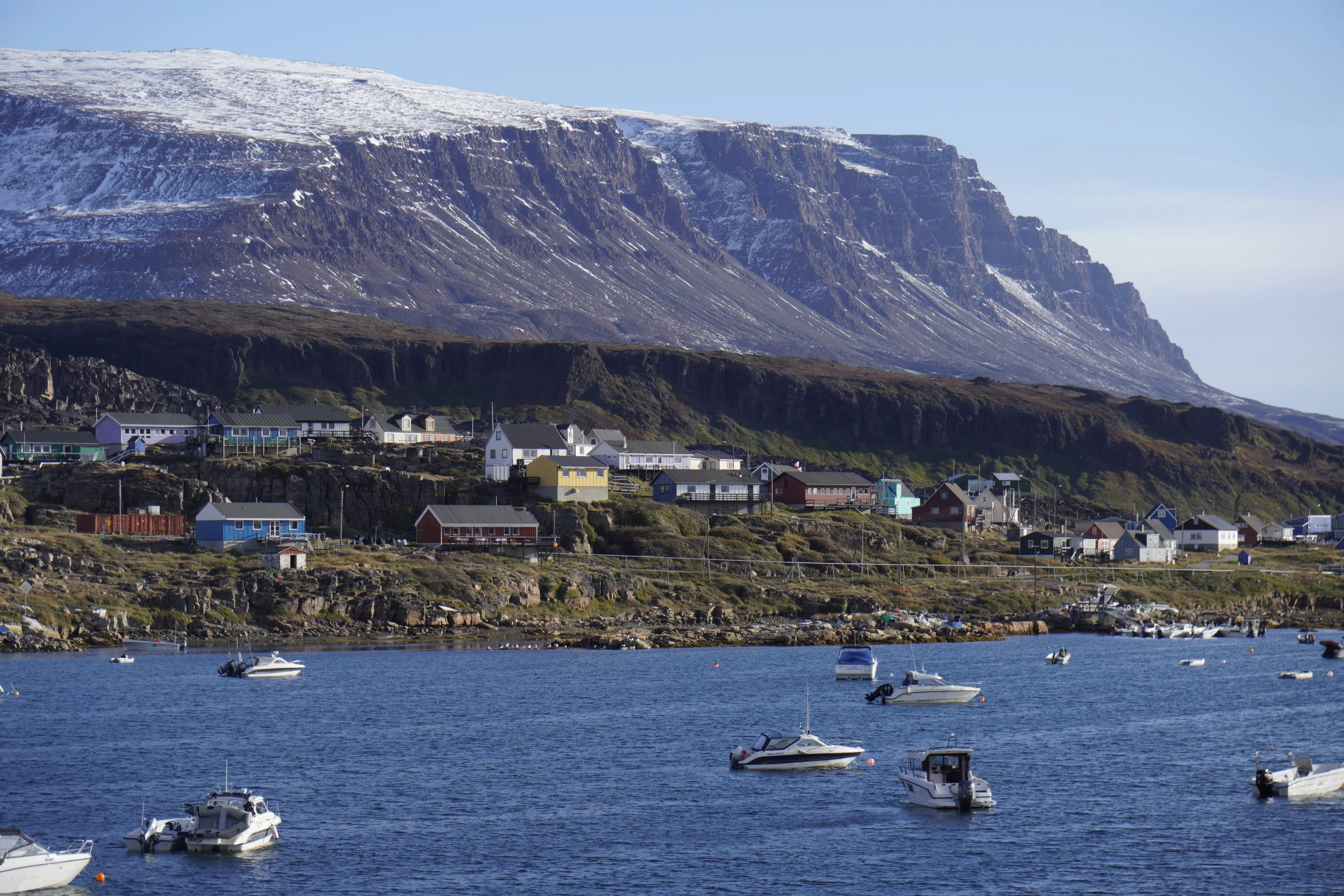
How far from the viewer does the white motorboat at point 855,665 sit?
318ft

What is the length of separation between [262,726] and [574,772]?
18.1 meters

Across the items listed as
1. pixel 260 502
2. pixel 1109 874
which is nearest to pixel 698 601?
pixel 260 502

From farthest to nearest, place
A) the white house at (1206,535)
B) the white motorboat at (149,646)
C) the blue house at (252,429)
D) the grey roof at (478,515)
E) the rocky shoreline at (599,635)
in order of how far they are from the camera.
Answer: the white house at (1206,535) < the blue house at (252,429) < the grey roof at (478,515) < the rocky shoreline at (599,635) < the white motorboat at (149,646)

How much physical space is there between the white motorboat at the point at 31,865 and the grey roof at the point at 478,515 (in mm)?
85991

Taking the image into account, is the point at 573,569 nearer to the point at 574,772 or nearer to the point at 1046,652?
the point at 1046,652

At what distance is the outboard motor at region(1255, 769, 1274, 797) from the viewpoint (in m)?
59.2

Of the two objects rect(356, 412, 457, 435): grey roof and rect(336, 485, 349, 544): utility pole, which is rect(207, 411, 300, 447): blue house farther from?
rect(336, 485, 349, 544): utility pole

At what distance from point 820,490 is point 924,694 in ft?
285

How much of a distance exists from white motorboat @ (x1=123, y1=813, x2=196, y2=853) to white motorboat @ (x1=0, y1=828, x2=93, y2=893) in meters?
3.71

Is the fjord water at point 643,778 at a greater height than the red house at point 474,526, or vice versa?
the red house at point 474,526

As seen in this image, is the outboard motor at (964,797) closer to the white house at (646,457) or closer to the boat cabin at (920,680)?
the boat cabin at (920,680)

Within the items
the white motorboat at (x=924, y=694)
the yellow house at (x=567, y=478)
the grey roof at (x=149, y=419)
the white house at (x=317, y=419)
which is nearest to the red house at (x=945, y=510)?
the yellow house at (x=567, y=478)

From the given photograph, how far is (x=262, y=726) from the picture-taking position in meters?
73.8

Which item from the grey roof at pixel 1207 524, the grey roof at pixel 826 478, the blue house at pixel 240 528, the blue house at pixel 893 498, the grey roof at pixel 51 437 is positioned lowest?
the blue house at pixel 240 528
